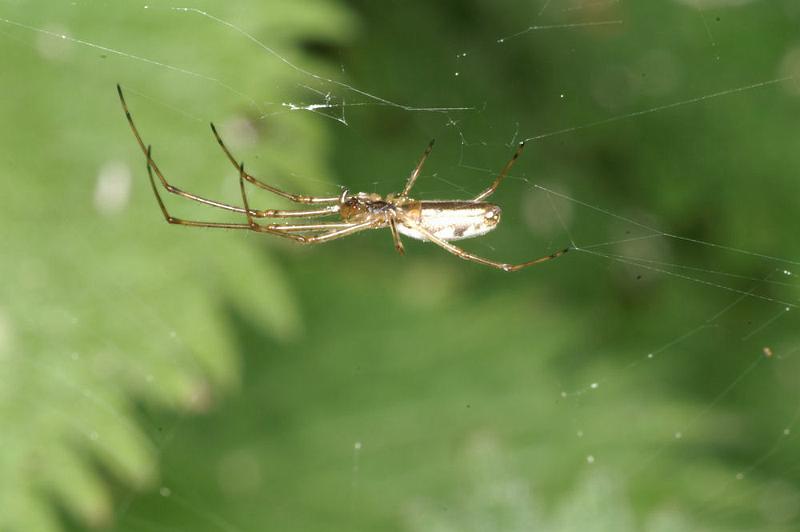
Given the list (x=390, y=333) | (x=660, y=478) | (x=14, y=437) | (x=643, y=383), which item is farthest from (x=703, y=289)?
(x=14, y=437)

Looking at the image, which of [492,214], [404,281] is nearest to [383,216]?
[492,214]

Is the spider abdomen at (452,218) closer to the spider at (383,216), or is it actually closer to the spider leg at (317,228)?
the spider at (383,216)

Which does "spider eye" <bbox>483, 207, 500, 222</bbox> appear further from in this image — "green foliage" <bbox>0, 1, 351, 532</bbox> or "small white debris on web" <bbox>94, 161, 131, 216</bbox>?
"small white debris on web" <bbox>94, 161, 131, 216</bbox>

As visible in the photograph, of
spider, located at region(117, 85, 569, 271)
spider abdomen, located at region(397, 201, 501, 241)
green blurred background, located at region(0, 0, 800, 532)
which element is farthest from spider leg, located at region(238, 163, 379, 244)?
green blurred background, located at region(0, 0, 800, 532)

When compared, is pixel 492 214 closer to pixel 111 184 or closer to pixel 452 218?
pixel 452 218

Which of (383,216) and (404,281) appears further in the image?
(404,281)

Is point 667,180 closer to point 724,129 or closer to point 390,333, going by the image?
point 724,129

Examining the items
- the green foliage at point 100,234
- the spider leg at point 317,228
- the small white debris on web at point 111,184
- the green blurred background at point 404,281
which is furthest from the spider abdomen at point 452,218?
the small white debris on web at point 111,184
